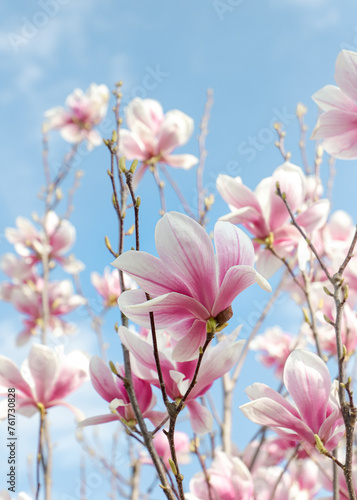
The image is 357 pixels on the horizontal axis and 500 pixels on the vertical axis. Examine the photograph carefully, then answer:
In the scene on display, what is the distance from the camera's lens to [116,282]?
2961 mm

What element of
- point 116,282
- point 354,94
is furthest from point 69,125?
point 354,94

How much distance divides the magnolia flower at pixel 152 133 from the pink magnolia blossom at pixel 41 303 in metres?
1.10

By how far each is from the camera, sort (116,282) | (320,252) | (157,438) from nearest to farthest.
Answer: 1. (157,438)
2. (320,252)
3. (116,282)

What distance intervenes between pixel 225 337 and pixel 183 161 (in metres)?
1.48

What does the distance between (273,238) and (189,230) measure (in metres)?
0.75

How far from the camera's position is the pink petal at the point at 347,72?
1109mm

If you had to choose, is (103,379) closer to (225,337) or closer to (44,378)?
(225,337)

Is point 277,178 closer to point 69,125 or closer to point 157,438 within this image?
point 157,438

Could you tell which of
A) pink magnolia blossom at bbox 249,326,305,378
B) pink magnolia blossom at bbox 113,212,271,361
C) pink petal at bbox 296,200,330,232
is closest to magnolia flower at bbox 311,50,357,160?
pink petal at bbox 296,200,330,232

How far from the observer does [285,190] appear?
4.72 feet

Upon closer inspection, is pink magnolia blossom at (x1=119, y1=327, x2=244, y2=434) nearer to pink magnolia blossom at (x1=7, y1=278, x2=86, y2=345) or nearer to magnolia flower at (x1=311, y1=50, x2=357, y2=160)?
magnolia flower at (x1=311, y1=50, x2=357, y2=160)

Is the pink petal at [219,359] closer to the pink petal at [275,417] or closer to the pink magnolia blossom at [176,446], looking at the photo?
the pink petal at [275,417]

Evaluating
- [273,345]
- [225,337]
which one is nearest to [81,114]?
[273,345]

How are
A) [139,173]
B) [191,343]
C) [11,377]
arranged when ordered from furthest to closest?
1. [139,173]
2. [11,377]
3. [191,343]
